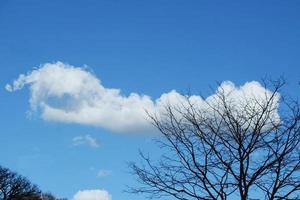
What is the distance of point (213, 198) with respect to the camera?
34.8ft

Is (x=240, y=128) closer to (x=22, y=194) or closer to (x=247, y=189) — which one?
(x=247, y=189)

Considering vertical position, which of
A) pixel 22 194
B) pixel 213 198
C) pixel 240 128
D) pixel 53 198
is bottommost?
pixel 213 198

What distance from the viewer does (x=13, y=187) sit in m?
86.8

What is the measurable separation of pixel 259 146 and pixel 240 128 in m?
0.55

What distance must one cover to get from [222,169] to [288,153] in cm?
140

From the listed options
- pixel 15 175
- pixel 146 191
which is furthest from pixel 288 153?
pixel 15 175

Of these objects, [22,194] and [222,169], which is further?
[22,194]

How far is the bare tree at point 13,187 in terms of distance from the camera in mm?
85500

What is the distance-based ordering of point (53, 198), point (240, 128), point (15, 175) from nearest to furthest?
point (240, 128) < point (15, 175) < point (53, 198)

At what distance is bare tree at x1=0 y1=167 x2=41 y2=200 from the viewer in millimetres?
85500

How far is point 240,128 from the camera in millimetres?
11164

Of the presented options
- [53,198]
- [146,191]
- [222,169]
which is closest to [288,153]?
[222,169]

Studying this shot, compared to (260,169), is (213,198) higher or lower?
lower

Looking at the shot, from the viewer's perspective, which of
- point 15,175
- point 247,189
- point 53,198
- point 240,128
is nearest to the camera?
point 247,189
